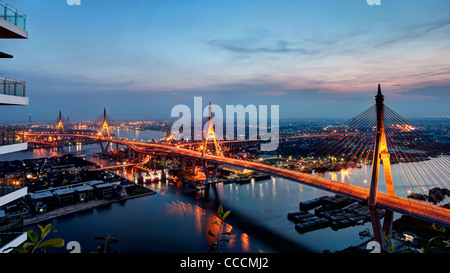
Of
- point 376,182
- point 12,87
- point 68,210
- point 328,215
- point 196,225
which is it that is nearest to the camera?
point 12,87

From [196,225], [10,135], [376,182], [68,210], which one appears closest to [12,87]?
[10,135]

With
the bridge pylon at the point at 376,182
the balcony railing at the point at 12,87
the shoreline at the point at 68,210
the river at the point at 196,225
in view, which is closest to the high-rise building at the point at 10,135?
the balcony railing at the point at 12,87

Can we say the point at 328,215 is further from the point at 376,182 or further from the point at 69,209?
the point at 69,209

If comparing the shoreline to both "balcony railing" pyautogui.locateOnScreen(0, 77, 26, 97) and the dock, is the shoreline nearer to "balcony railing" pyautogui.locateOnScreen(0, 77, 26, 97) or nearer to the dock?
the dock

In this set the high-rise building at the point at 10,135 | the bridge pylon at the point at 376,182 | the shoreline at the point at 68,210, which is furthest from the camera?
the shoreline at the point at 68,210

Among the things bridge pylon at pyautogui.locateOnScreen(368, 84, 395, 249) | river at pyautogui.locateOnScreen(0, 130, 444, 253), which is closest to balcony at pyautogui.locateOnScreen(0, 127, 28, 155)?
river at pyautogui.locateOnScreen(0, 130, 444, 253)

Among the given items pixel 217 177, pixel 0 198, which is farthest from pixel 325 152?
pixel 0 198

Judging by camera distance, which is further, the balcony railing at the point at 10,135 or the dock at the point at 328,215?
the dock at the point at 328,215

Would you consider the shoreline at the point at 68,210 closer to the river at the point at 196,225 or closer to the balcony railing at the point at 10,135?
the river at the point at 196,225
